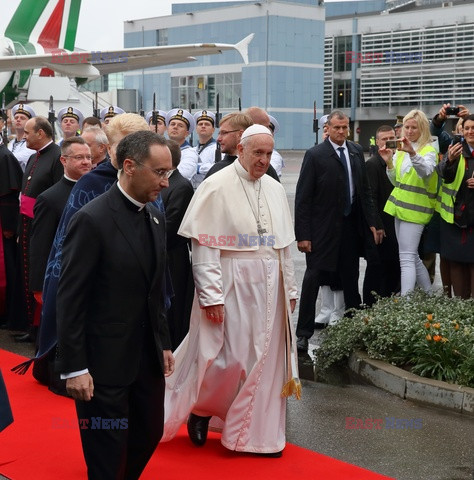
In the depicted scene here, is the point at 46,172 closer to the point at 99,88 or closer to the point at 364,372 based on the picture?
the point at 364,372

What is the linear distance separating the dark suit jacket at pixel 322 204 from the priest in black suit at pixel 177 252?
4.39ft

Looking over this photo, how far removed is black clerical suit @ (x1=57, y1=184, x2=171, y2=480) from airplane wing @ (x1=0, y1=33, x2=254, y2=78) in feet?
67.5

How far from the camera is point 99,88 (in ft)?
217

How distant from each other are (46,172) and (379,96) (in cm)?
6284

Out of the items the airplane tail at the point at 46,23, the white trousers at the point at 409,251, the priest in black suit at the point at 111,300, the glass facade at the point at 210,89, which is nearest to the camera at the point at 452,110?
the white trousers at the point at 409,251

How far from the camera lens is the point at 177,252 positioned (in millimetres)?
6793

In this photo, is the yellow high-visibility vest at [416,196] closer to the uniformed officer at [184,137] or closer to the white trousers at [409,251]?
the white trousers at [409,251]

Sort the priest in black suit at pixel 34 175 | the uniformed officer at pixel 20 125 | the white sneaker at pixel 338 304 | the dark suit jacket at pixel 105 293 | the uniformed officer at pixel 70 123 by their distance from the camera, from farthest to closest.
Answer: the uniformed officer at pixel 20 125 → the uniformed officer at pixel 70 123 → the white sneaker at pixel 338 304 → the priest in black suit at pixel 34 175 → the dark suit jacket at pixel 105 293

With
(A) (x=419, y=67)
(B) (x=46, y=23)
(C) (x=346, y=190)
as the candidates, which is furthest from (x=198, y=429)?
(A) (x=419, y=67)

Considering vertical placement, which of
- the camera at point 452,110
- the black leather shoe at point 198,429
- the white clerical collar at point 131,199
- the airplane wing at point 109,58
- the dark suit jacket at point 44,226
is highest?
the airplane wing at point 109,58

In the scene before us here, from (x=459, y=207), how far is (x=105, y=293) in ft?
15.9

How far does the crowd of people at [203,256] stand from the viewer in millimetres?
4008

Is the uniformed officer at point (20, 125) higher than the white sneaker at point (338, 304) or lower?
higher

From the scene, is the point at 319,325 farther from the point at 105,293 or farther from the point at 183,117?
the point at 105,293
